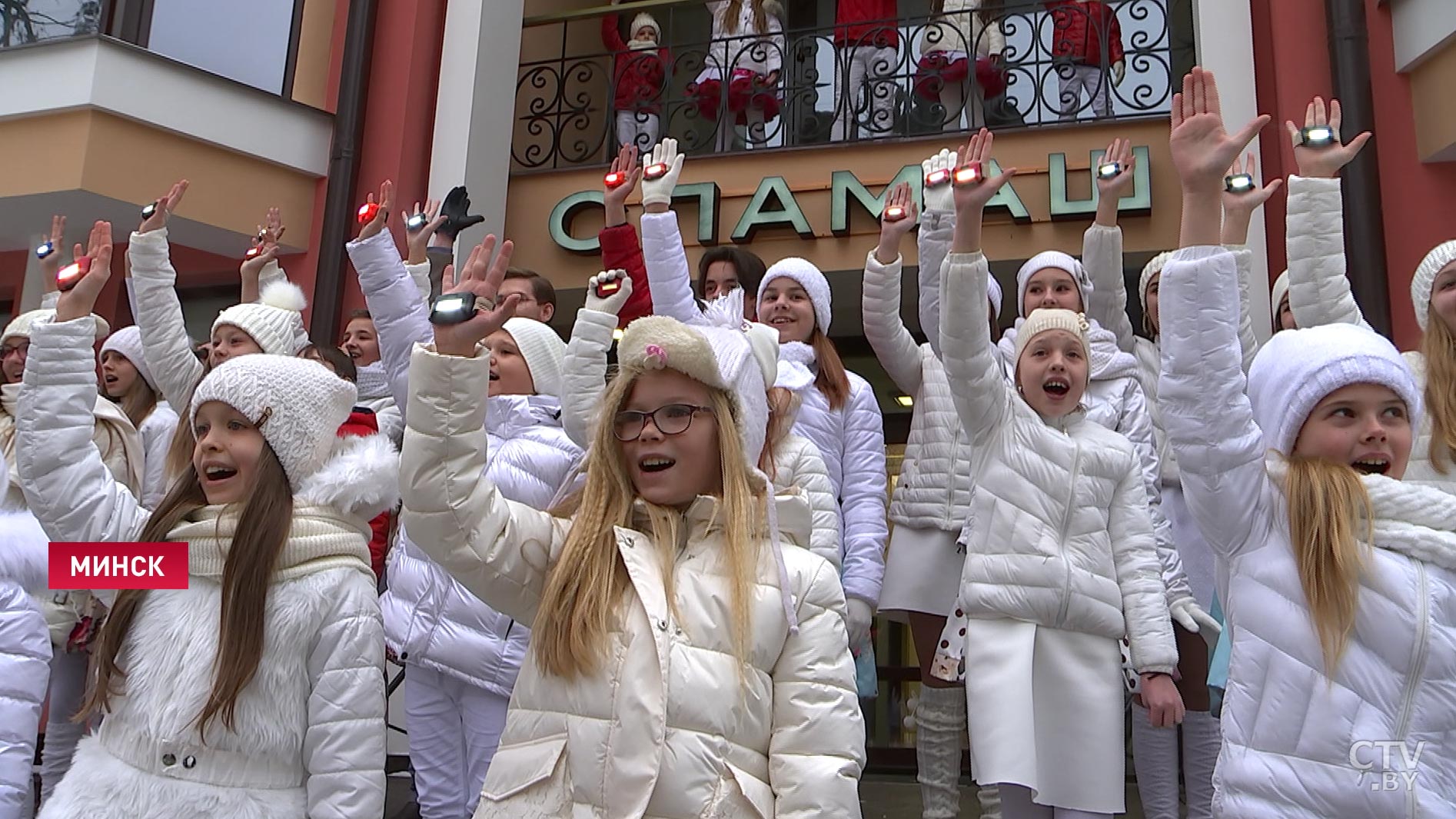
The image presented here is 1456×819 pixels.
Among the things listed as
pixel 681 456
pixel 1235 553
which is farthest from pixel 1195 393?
pixel 681 456

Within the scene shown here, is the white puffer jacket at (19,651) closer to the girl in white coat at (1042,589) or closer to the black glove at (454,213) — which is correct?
the black glove at (454,213)

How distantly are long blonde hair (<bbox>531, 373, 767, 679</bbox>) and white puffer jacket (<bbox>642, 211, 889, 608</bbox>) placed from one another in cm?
175

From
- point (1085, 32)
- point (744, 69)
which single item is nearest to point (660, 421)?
point (1085, 32)

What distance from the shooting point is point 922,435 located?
4.57 metres

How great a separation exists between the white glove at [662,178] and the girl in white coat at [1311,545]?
224 centimetres

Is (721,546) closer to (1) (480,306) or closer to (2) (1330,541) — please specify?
(1) (480,306)

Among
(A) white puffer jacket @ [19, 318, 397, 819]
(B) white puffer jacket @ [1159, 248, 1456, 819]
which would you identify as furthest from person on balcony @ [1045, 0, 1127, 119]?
(A) white puffer jacket @ [19, 318, 397, 819]

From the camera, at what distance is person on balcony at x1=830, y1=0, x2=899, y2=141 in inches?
324

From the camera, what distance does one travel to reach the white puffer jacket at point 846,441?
13.7 feet

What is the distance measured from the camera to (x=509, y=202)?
8.37 metres

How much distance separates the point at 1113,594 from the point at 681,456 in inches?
65.5

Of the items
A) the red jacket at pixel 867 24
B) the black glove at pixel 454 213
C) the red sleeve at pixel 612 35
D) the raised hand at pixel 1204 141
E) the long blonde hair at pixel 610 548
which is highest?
the red sleeve at pixel 612 35

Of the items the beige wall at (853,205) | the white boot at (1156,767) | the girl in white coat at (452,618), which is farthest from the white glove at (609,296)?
the beige wall at (853,205)

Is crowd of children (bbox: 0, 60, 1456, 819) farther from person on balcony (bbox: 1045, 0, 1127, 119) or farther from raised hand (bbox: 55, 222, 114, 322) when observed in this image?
person on balcony (bbox: 1045, 0, 1127, 119)
